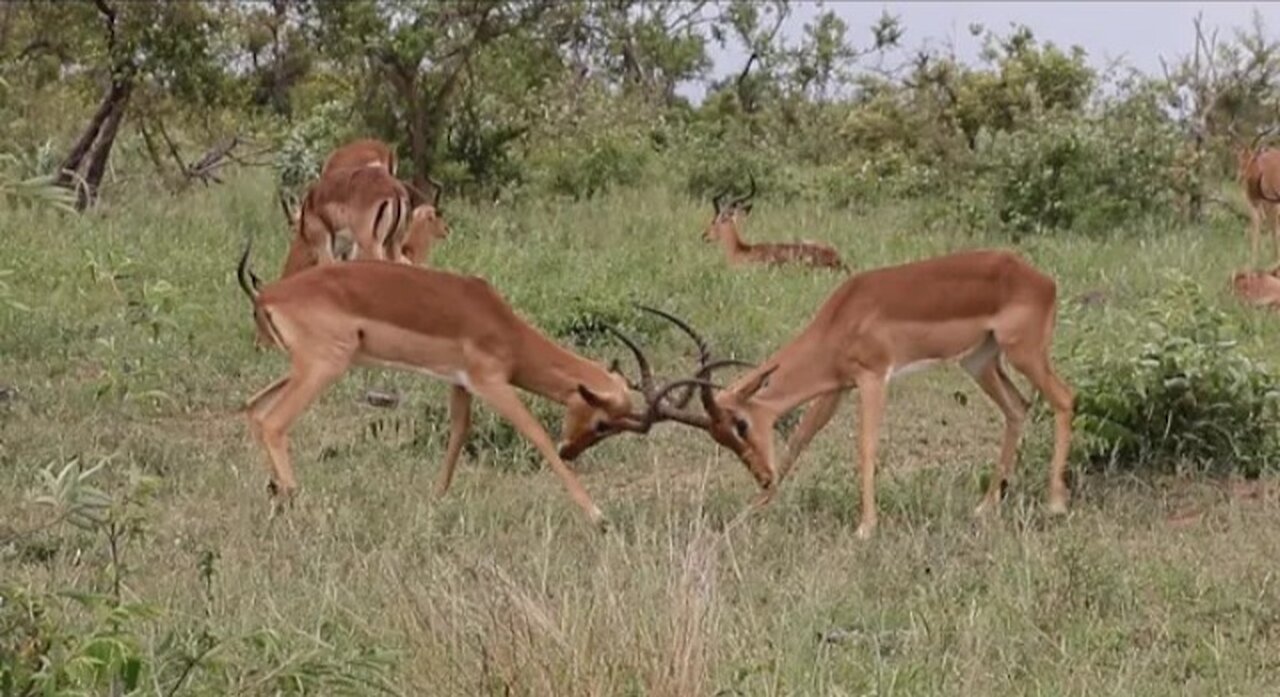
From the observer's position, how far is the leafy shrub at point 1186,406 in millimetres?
6641

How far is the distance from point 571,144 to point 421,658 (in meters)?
11.6

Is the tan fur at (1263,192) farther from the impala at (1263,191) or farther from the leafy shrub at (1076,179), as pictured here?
the leafy shrub at (1076,179)

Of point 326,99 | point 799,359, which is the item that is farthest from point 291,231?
point 799,359

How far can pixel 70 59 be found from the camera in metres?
14.5

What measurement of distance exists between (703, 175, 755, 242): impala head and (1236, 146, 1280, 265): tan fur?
11.1 feet

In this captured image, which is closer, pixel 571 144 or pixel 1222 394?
pixel 1222 394

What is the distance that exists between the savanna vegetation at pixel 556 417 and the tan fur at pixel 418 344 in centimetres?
30

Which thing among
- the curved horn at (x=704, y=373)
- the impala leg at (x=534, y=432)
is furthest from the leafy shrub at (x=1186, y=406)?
the impala leg at (x=534, y=432)

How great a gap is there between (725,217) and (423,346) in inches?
247

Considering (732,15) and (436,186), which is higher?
→ (732,15)

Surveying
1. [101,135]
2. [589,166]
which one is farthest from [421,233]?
[589,166]

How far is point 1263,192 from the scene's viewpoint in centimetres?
1328

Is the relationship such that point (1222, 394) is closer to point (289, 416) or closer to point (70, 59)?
point (289, 416)

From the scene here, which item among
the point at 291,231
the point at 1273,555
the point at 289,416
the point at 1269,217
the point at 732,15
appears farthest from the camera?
the point at 732,15
